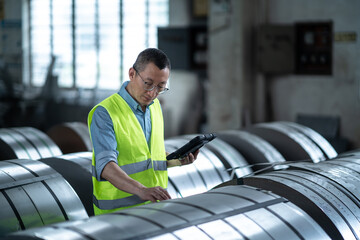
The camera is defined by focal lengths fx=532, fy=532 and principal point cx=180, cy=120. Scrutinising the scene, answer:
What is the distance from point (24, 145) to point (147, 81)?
271 cm

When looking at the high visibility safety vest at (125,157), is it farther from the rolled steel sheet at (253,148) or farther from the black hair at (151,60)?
the rolled steel sheet at (253,148)

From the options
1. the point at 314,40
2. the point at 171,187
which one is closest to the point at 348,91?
the point at 314,40

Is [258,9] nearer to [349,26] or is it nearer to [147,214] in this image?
[349,26]

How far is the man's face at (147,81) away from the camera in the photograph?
8.50 feet

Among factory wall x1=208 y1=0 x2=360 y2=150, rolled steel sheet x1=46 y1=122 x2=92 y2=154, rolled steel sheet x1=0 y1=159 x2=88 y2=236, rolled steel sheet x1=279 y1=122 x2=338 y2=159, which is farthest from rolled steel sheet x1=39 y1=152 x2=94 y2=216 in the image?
factory wall x1=208 y1=0 x2=360 y2=150

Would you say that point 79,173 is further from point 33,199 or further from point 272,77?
point 272,77

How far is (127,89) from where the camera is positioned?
276 cm

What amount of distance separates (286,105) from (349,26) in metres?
1.71

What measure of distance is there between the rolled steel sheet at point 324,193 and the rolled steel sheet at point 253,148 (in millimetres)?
1517

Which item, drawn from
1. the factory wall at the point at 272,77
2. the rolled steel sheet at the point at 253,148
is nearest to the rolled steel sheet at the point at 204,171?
the rolled steel sheet at the point at 253,148

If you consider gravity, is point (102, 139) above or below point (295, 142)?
above

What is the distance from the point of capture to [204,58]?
34.8ft

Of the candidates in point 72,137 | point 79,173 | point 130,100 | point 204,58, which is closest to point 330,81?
point 204,58

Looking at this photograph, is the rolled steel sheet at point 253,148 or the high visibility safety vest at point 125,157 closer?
the high visibility safety vest at point 125,157
